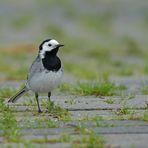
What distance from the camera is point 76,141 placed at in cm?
598

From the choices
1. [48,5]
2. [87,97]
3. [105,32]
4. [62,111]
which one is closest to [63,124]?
[62,111]

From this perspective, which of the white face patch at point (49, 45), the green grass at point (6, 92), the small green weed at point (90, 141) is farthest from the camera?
the green grass at point (6, 92)

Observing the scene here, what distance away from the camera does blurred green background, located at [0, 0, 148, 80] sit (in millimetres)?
14930

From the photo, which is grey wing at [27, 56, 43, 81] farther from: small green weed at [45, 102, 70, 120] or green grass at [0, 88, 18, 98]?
green grass at [0, 88, 18, 98]

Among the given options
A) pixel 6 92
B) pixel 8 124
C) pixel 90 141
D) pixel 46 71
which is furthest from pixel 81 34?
pixel 90 141

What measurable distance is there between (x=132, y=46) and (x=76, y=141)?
1353cm

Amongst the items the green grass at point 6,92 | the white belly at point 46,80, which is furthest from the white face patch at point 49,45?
the green grass at point 6,92

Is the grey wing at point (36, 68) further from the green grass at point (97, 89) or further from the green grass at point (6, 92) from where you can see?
the green grass at point (6, 92)

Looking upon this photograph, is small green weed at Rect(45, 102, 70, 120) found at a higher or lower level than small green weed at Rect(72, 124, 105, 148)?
higher

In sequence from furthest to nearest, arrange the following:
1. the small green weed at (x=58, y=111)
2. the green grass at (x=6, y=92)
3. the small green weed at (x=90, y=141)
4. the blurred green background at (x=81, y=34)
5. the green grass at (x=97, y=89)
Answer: the blurred green background at (x=81, y=34) < the green grass at (x=6, y=92) < the green grass at (x=97, y=89) < the small green weed at (x=58, y=111) < the small green weed at (x=90, y=141)

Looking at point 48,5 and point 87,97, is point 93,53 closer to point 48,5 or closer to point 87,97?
point 87,97

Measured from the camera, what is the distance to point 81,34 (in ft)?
76.0

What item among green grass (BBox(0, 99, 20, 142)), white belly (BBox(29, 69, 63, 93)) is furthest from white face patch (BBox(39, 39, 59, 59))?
green grass (BBox(0, 99, 20, 142))

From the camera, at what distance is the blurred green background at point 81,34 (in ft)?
49.0
